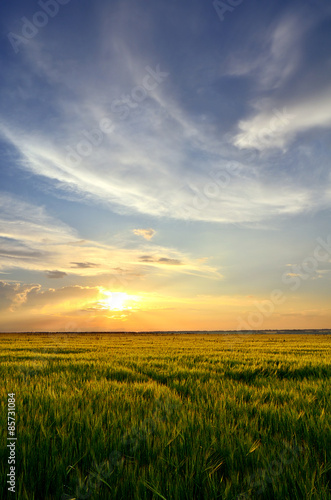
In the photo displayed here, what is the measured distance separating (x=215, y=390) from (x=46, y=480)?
368cm

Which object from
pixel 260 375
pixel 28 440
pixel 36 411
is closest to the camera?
pixel 28 440

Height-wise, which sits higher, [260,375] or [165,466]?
[165,466]

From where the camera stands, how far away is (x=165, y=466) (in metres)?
2.42

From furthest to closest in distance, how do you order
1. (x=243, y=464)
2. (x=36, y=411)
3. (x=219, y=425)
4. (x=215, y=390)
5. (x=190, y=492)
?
1. (x=215, y=390)
2. (x=36, y=411)
3. (x=219, y=425)
4. (x=243, y=464)
5. (x=190, y=492)

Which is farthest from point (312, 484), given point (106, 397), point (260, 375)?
point (260, 375)

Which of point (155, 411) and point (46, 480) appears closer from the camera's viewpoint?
point (46, 480)

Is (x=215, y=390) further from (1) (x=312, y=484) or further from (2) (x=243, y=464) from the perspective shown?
(1) (x=312, y=484)

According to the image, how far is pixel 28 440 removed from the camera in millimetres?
2881

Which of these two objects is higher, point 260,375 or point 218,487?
point 218,487

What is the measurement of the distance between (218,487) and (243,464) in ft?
1.54

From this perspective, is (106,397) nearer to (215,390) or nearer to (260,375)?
(215,390)

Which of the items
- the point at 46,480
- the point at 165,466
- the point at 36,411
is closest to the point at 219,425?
the point at 165,466

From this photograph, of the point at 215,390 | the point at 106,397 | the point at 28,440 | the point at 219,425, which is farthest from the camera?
the point at 215,390

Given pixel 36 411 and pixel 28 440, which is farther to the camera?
pixel 36 411
